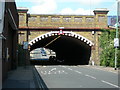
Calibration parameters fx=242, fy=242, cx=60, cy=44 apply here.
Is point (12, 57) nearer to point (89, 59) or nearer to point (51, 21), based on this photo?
point (51, 21)

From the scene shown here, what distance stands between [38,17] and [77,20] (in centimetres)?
608

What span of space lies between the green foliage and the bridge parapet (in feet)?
9.22

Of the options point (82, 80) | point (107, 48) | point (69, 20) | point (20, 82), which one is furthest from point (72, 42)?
point (20, 82)

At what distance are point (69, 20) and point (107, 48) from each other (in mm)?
8384

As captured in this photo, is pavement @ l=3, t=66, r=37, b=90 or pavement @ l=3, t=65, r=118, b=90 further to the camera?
pavement @ l=3, t=65, r=118, b=90

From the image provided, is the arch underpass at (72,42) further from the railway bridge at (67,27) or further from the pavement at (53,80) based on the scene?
the pavement at (53,80)

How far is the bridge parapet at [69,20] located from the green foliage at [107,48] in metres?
2.81

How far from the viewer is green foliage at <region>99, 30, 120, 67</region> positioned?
31.8m

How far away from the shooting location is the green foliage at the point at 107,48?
31784 millimetres

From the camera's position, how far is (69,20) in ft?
124

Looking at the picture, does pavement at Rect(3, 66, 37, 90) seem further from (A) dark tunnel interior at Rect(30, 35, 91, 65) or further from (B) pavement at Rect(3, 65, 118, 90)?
(A) dark tunnel interior at Rect(30, 35, 91, 65)

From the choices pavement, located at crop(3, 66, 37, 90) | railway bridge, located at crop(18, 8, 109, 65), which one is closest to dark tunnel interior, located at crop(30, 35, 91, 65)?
Answer: railway bridge, located at crop(18, 8, 109, 65)

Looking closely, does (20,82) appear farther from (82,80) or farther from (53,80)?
(82,80)

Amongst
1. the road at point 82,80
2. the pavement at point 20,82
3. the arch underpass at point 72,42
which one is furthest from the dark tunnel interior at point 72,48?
the pavement at point 20,82
